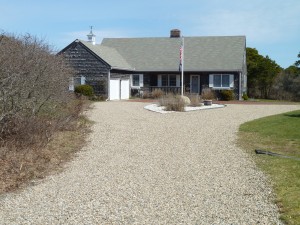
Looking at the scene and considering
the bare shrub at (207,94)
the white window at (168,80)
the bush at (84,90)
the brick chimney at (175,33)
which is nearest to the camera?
the bush at (84,90)

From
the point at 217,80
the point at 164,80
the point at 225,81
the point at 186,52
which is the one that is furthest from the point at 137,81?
the point at 225,81

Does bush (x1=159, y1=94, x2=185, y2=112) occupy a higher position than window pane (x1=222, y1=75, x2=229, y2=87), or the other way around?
window pane (x1=222, y1=75, x2=229, y2=87)

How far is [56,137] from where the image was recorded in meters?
13.4

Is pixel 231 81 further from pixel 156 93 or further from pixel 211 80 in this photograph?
pixel 156 93

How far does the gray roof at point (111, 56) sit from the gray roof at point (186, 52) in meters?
1.06

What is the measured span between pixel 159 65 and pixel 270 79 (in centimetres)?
1355

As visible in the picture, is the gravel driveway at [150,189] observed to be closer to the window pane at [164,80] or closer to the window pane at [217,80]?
the window pane at [217,80]

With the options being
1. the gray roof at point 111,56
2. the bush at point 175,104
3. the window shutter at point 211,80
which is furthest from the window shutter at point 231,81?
the bush at point 175,104

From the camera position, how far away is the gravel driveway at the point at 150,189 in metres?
→ 6.53

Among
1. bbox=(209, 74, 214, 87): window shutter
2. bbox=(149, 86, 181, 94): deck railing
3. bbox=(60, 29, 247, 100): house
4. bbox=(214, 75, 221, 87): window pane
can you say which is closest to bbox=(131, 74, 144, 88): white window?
bbox=(60, 29, 247, 100): house

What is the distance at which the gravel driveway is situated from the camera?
21.4ft

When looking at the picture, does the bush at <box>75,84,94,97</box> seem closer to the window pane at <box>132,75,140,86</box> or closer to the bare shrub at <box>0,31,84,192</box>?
the window pane at <box>132,75,140,86</box>

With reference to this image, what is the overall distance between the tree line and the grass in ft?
75.4

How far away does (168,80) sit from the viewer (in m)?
39.6
